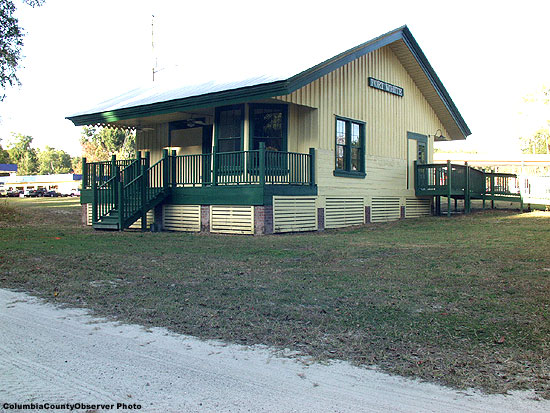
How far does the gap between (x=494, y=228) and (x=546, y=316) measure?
10.4 metres

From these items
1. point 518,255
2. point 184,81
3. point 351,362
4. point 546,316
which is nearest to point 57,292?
point 351,362

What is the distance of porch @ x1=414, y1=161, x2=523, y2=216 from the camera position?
68.9 feet

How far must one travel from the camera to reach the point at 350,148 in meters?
18.4

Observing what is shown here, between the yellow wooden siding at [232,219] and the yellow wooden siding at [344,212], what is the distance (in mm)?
3207

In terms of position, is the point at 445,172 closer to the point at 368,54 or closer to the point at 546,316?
the point at 368,54

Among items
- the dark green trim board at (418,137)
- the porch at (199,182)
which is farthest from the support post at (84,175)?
the dark green trim board at (418,137)

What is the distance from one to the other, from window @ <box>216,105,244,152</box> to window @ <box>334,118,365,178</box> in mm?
3403

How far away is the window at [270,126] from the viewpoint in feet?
54.6

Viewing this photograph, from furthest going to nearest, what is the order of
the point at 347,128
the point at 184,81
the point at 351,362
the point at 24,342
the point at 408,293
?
the point at 184,81 < the point at 347,128 < the point at 408,293 < the point at 24,342 < the point at 351,362

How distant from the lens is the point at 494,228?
51.1 ft

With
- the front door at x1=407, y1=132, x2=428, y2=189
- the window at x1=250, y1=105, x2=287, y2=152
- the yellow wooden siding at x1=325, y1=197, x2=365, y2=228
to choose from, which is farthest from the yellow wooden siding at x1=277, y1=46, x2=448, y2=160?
the yellow wooden siding at x1=325, y1=197, x2=365, y2=228

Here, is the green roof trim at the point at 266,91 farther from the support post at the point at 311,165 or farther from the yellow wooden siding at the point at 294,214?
the yellow wooden siding at the point at 294,214

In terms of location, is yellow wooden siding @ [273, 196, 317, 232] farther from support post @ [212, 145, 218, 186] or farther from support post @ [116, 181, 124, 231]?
support post @ [116, 181, 124, 231]

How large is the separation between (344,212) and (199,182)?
5.18 meters
